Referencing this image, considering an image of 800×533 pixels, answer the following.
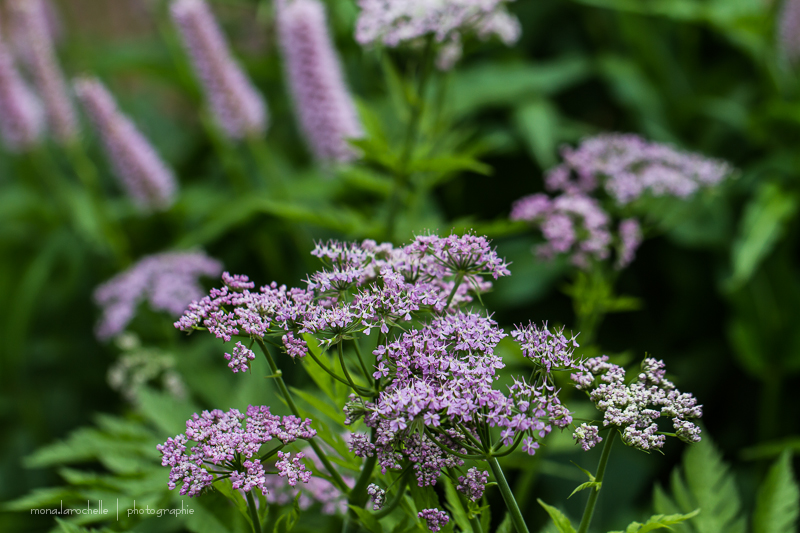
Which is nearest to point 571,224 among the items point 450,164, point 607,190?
point 607,190

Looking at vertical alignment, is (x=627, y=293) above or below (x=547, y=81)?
below

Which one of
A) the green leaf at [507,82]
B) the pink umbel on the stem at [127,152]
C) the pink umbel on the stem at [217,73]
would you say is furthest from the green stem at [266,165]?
the green leaf at [507,82]

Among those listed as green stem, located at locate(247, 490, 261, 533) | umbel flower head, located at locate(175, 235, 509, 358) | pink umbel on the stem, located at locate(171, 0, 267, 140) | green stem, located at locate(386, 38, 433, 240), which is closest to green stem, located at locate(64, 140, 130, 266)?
pink umbel on the stem, located at locate(171, 0, 267, 140)

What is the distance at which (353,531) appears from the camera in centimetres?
98

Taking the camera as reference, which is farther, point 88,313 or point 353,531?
point 88,313

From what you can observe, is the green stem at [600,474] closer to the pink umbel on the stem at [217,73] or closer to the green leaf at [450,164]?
the green leaf at [450,164]

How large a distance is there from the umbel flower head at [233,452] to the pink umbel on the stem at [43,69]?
7.73ft

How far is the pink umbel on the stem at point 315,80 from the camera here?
2.50 metres

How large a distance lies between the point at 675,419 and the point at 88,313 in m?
3.25

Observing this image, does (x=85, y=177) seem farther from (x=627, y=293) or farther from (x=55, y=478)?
(x=627, y=293)

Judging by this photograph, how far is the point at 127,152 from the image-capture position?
2.63 meters

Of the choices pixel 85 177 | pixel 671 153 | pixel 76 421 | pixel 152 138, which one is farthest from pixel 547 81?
pixel 76 421

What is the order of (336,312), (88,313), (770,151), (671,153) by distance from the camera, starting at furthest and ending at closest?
(88,313) → (770,151) → (671,153) → (336,312)

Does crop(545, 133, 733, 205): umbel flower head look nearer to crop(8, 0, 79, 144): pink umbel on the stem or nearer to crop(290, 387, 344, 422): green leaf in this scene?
crop(290, 387, 344, 422): green leaf
